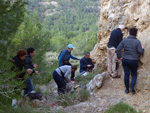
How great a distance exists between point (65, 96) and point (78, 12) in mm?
93213

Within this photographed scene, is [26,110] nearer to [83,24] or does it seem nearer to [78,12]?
[83,24]

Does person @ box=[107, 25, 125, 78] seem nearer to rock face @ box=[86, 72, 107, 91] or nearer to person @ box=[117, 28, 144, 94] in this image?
rock face @ box=[86, 72, 107, 91]

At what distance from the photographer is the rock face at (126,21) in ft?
15.5

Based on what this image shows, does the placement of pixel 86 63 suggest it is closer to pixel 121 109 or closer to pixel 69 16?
pixel 121 109

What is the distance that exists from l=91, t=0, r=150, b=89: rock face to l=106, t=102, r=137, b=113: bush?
0.94 meters

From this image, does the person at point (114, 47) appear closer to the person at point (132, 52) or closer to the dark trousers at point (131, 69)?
the person at point (132, 52)

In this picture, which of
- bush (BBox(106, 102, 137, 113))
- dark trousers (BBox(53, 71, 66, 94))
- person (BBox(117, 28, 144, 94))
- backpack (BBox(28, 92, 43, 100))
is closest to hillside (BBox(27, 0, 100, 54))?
dark trousers (BBox(53, 71, 66, 94))

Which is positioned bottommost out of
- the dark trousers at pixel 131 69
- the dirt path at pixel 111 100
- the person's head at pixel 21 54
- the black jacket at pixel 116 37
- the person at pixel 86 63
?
the dirt path at pixel 111 100

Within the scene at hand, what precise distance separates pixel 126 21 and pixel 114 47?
172 cm

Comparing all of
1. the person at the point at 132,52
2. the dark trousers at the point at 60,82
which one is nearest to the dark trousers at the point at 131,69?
the person at the point at 132,52

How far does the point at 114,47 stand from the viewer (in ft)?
17.9

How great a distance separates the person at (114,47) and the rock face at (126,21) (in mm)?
611

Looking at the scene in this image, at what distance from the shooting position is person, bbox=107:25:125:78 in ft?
17.4

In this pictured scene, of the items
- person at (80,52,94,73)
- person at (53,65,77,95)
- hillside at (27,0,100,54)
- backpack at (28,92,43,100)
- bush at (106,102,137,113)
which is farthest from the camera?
hillside at (27,0,100,54)
